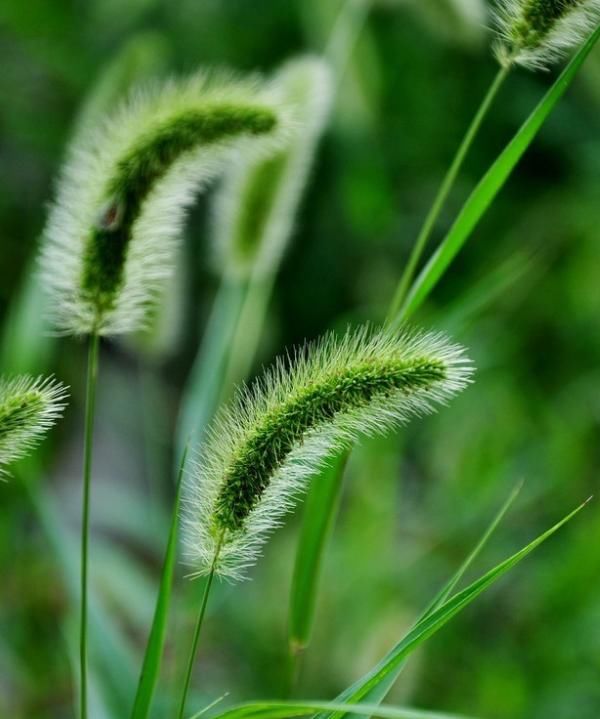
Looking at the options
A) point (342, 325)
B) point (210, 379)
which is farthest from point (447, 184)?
point (342, 325)

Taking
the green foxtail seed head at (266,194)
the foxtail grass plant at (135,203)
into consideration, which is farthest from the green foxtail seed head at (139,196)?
the green foxtail seed head at (266,194)

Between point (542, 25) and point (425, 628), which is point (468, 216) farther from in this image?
point (425, 628)

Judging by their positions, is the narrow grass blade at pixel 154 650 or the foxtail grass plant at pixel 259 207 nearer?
the narrow grass blade at pixel 154 650

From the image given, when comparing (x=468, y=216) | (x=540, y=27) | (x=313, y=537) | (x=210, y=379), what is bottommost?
(x=210, y=379)

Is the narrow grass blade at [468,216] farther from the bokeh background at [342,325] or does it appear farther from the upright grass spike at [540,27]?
the bokeh background at [342,325]

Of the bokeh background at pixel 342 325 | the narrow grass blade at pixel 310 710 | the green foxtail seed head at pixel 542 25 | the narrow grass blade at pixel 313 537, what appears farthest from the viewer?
the bokeh background at pixel 342 325

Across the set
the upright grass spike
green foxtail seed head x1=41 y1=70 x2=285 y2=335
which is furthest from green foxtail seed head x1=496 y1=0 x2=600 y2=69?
green foxtail seed head x1=41 y1=70 x2=285 y2=335

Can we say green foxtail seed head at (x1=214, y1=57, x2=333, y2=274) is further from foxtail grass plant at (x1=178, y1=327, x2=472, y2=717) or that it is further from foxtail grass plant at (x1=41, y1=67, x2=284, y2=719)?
foxtail grass plant at (x1=178, y1=327, x2=472, y2=717)
